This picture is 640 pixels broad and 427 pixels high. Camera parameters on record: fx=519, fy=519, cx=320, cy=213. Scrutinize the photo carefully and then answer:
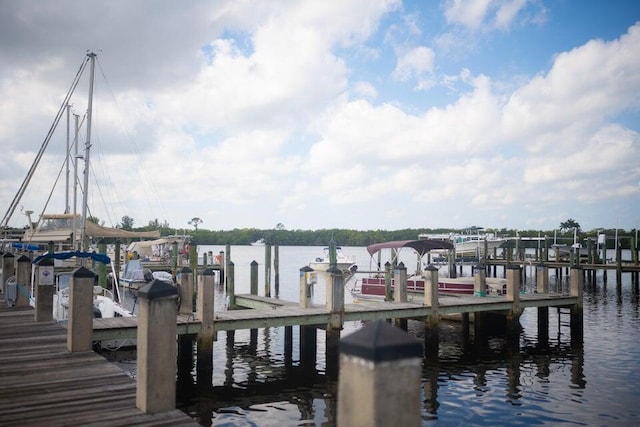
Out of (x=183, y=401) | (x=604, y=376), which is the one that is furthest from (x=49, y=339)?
(x=604, y=376)

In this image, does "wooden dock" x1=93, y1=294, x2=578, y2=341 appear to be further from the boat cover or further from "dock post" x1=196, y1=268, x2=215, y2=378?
the boat cover

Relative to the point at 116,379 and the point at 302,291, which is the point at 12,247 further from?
the point at 116,379

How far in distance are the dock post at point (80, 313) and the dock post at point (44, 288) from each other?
3288mm

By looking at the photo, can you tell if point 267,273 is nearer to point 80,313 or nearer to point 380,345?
point 80,313

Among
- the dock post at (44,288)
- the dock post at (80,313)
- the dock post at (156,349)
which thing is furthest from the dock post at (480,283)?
the dock post at (156,349)

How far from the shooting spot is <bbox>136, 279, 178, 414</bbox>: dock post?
604 centimetres

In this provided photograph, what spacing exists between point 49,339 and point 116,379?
13.4ft

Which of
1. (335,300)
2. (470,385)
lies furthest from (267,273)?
(470,385)

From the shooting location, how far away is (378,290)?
91.2ft

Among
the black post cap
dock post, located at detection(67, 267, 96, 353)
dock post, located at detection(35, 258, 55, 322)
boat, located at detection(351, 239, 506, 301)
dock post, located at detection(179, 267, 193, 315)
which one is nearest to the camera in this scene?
the black post cap

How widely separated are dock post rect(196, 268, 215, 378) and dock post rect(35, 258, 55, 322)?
11.6 feet

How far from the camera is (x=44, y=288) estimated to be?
12891 mm

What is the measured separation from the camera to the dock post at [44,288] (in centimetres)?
1244

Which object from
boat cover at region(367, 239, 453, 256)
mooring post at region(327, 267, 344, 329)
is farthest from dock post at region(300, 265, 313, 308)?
boat cover at region(367, 239, 453, 256)
